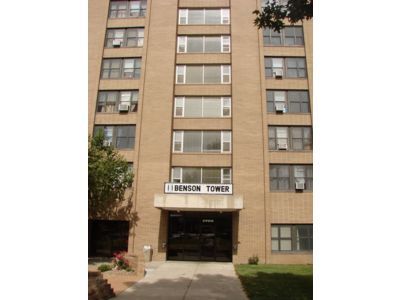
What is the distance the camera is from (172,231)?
22.2m

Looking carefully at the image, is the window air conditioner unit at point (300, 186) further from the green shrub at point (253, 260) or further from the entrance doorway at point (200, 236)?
the green shrub at point (253, 260)

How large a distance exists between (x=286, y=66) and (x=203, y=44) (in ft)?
20.2

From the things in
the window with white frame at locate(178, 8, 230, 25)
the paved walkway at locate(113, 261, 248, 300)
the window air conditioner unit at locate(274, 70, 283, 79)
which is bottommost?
the paved walkway at locate(113, 261, 248, 300)

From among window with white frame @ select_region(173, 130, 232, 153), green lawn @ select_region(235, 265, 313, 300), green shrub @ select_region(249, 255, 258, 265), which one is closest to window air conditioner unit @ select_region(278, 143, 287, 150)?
window with white frame @ select_region(173, 130, 232, 153)

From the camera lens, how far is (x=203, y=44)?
25359 millimetres

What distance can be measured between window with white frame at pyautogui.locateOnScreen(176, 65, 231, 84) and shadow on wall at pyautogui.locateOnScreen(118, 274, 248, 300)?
13.9 meters

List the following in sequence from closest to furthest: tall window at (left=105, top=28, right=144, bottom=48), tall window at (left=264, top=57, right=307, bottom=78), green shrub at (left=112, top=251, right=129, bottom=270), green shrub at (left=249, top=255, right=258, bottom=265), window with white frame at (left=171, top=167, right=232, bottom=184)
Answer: green shrub at (left=112, top=251, right=129, bottom=270) < green shrub at (left=249, top=255, right=258, bottom=265) < window with white frame at (left=171, top=167, right=232, bottom=184) < tall window at (left=264, top=57, right=307, bottom=78) < tall window at (left=105, top=28, right=144, bottom=48)

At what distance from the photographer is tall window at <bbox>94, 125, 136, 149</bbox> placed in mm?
23344

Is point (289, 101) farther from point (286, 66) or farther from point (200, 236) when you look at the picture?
point (200, 236)

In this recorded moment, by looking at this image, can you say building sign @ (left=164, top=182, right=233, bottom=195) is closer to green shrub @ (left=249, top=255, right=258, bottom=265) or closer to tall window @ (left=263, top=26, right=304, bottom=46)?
green shrub @ (left=249, top=255, right=258, bottom=265)

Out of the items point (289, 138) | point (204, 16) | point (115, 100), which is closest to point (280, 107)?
point (289, 138)

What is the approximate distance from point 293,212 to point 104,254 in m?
12.2

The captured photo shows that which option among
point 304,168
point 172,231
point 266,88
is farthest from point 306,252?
point 266,88

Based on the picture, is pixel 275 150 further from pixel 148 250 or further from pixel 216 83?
pixel 148 250
